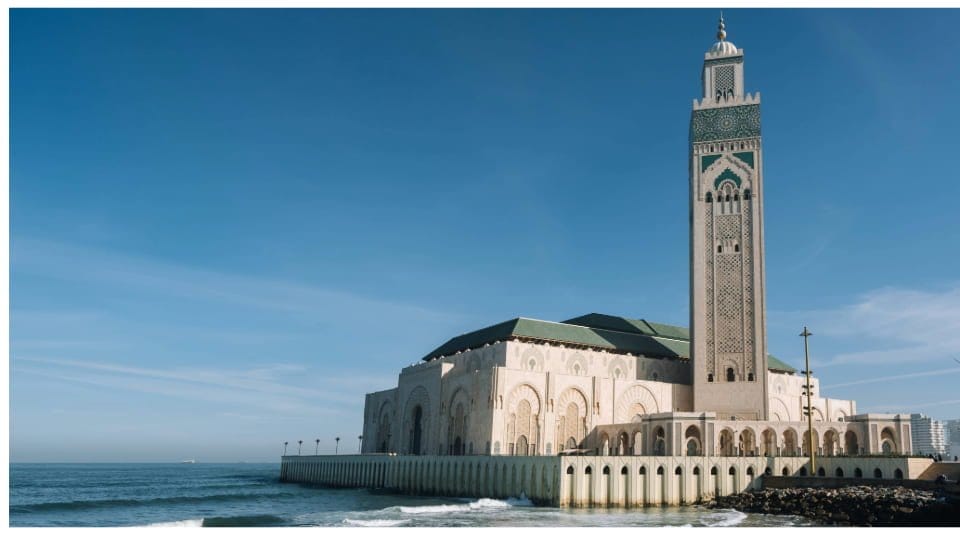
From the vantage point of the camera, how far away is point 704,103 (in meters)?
58.2

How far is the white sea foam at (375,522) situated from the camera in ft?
108

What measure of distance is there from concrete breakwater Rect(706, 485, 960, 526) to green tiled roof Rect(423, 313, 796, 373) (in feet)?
66.1

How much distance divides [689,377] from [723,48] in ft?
79.5

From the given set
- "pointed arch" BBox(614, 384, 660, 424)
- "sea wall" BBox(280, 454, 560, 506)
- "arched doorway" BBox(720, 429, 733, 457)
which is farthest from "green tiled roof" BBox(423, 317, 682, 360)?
"arched doorway" BBox(720, 429, 733, 457)

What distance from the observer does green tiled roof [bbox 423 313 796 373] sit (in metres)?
58.2

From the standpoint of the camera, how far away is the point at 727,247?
55.5 m

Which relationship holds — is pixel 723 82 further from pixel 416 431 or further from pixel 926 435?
pixel 926 435

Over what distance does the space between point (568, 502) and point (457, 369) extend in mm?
19989

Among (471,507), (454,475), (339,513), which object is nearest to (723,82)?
(454,475)

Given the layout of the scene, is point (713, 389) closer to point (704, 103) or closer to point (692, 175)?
point (692, 175)

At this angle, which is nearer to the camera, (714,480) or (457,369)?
(714,480)

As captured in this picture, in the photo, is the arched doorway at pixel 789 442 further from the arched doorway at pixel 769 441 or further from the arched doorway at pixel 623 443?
A: the arched doorway at pixel 623 443

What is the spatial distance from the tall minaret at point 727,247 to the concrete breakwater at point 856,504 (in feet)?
44.3
